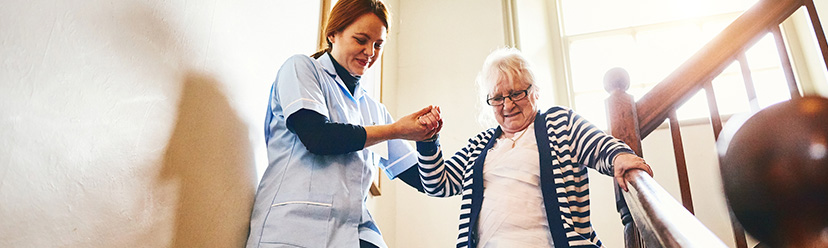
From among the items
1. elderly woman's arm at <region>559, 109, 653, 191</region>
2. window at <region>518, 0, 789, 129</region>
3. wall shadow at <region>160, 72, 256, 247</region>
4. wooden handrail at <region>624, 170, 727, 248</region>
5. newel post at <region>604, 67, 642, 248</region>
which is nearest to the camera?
wooden handrail at <region>624, 170, 727, 248</region>

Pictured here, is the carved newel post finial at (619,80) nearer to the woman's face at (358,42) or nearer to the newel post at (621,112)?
the newel post at (621,112)

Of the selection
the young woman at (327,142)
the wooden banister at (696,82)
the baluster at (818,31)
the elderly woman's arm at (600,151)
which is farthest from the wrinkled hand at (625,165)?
the baluster at (818,31)

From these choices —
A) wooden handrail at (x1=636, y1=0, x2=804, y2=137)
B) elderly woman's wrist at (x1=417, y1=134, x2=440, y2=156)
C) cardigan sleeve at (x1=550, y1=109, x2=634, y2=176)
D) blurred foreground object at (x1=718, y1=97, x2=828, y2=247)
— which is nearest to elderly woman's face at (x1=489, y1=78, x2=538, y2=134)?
cardigan sleeve at (x1=550, y1=109, x2=634, y2=176)

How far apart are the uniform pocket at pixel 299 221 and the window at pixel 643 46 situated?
226 cm

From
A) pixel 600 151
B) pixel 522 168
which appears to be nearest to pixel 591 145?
pixel 600 151

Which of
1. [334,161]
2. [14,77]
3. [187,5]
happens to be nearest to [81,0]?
[14,77]

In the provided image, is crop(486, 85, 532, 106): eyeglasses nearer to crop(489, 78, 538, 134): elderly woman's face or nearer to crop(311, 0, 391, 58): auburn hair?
crop(489, 78, 538, 134): elderly woman's face

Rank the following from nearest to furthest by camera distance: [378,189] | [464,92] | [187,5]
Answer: [187,5] < [378,189] < [464,92]

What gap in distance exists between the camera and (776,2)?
60.7 inches

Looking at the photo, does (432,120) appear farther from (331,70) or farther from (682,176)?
(682,176)

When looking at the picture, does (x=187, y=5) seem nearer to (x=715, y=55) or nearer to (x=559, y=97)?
(x=715, y=55)

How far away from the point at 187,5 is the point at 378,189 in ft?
4.53

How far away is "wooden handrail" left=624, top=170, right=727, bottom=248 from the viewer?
618 millimetres

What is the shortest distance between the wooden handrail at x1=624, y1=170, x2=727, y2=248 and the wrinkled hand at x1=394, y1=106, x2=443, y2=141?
1.45ft
